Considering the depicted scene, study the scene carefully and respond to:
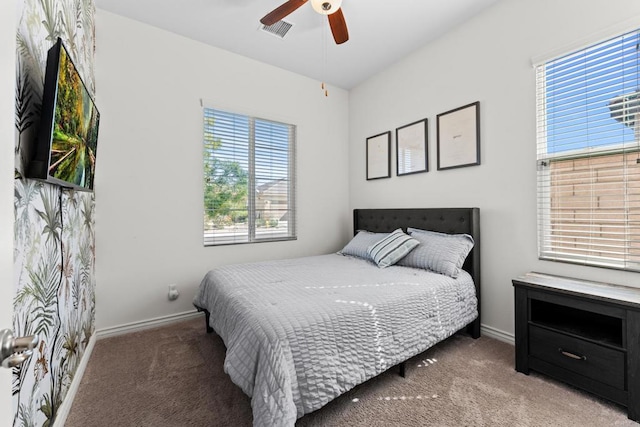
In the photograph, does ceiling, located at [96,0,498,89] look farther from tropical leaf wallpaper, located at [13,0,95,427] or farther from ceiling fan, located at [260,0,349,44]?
tropical leaf wallpaper, located at [13,0,95,427]

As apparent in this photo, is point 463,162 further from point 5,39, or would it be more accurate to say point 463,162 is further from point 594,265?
point 5,39

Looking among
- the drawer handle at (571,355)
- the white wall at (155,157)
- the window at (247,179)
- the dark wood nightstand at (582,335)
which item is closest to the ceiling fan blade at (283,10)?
the white wall at (155,157)

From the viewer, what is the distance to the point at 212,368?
2.05m

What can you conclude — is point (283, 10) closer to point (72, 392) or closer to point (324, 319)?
point (324, 319)

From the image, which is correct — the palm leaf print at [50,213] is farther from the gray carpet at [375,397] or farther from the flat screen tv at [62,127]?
the gray carpet at [375,397]

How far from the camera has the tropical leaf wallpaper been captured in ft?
3.44

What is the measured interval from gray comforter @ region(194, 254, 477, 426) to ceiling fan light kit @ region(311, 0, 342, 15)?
6.41 ft

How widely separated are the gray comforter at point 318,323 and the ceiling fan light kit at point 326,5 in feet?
6.41

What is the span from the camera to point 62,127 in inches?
48.5

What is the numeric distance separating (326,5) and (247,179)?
195 centimetres

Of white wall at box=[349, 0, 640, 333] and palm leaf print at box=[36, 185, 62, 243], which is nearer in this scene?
palm leaf print at box=[36, 185, 62, 243]

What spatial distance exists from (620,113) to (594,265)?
1.01 metres

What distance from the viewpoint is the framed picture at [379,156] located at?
3.54m

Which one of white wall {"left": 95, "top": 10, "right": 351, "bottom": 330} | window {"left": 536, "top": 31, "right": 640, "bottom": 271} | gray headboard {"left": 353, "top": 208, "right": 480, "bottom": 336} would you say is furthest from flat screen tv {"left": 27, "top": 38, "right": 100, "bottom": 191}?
window {"left": 536, "top": 31, "right": 640, "bottom": 271}
